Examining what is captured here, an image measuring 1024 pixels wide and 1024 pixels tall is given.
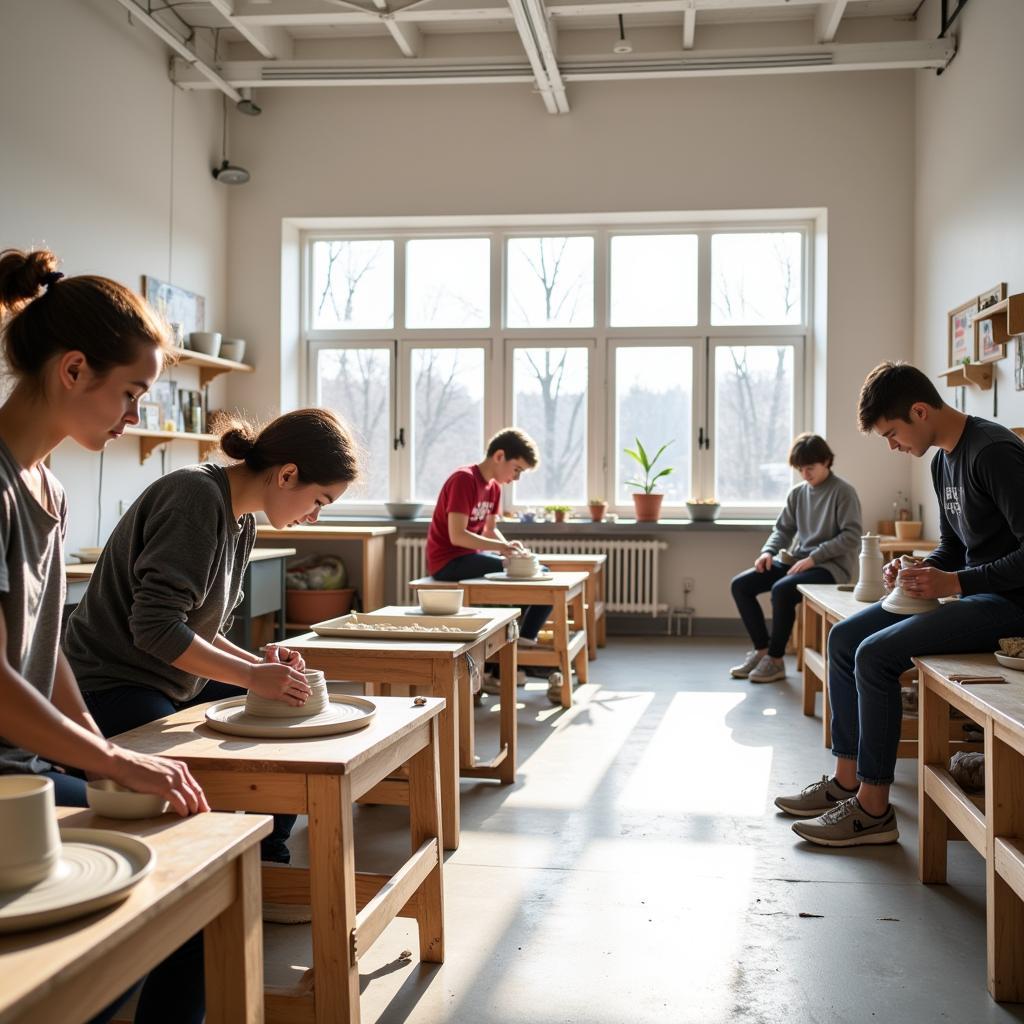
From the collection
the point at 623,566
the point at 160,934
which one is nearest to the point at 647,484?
the point at 623,566

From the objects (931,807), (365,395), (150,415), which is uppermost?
(365,395)

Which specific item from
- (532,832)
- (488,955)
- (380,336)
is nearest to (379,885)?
(488,955)

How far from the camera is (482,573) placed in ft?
14.7

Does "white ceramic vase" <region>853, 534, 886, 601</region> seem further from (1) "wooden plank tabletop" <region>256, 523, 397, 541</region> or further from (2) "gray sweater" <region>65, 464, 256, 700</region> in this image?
(1) "wooden plank tabletop" <region>256, 523, 397, 541</region>

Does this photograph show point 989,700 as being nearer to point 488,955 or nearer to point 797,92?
point 488,955

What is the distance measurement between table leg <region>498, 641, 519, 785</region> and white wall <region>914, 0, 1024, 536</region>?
2565 mm

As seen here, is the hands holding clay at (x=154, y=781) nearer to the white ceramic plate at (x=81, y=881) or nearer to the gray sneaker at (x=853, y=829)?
the white ceramic plate at (x=81, y=881)

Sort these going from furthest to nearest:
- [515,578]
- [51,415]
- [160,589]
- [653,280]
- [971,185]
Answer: [653,280]
[971,185]
[515,578]
[160,589]
[51,415]

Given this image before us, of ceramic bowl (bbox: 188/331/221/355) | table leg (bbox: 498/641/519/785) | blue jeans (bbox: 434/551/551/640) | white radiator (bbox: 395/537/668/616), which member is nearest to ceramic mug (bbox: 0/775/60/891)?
table leg (bbox: 498/641/519/785)

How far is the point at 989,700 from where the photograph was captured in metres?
1.82

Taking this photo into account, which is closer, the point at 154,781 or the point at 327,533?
the point at 154,781

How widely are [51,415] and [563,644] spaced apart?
9.88 feet

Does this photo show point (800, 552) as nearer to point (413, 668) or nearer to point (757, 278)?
point (757, 278)

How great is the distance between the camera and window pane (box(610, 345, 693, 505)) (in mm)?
6680
